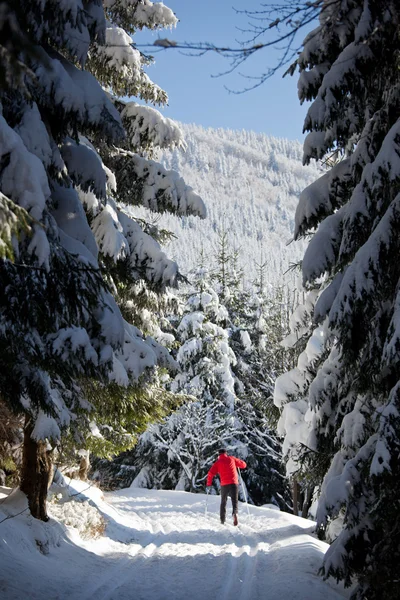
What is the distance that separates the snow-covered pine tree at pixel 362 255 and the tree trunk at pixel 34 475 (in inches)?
168

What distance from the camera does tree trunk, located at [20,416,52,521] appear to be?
7504mm

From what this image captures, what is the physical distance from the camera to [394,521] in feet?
15.0

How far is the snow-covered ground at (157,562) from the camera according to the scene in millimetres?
5812

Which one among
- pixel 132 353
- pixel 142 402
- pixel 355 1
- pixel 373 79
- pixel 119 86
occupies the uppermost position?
pixel 119 86

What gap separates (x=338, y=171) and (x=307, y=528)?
743cm

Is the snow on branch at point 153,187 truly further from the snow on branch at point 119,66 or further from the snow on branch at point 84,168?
the snow on branch at point 84,168

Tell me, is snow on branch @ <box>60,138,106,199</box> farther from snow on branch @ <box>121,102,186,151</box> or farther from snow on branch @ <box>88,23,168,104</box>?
snow on branch @ <box>121,102,186,151</box>

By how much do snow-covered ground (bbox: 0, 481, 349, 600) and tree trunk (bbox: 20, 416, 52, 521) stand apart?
18cm

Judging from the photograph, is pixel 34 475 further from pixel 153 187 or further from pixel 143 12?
pixel 143 12

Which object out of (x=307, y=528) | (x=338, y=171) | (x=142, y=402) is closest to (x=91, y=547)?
(x=142, y=402)

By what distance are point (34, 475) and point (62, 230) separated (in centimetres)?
421

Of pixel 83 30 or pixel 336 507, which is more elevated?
pixel 83 30

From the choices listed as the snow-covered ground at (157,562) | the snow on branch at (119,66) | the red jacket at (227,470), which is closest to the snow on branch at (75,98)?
the snow on branch at (119,66)

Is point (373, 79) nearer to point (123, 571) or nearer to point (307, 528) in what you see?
point (123, 571)
